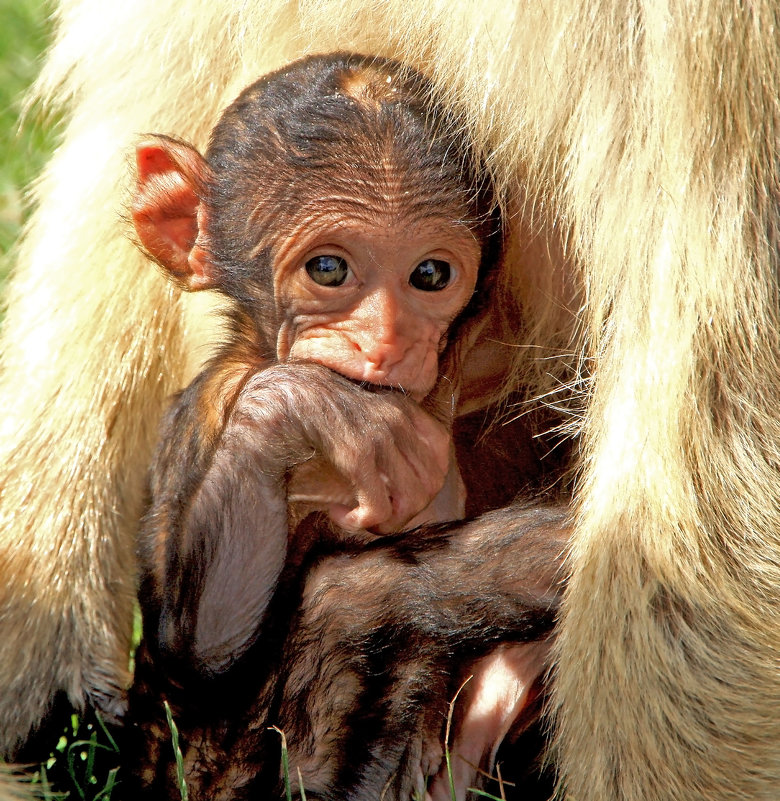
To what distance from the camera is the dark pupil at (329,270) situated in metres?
2.65

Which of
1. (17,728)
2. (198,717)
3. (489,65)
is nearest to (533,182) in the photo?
(489,65)

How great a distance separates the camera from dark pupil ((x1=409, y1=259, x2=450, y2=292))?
2676 mm

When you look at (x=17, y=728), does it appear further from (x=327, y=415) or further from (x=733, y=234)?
(x=733, y=234)

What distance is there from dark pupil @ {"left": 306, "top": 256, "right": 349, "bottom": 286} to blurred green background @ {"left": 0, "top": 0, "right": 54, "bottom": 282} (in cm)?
181

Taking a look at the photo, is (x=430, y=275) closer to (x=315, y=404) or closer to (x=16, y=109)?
(x=315, y=404)

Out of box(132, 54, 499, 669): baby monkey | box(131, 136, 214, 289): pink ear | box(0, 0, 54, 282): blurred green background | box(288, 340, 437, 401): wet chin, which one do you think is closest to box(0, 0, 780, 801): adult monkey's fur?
box(132, 54, 499, 669): baby monkey

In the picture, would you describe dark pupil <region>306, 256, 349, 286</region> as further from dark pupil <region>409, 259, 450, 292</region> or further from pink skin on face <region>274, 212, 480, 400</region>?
dark pupil <region>409, 259, 450, 292</region>

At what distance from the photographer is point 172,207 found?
283 cm

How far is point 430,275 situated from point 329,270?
0.21 m

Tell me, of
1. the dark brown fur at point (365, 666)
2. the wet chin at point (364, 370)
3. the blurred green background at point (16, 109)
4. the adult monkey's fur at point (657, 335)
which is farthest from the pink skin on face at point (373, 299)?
the blurred green background at point (16, 109)

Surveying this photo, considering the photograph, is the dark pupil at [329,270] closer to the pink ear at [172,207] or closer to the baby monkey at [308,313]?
the baby monkey at [308,313]

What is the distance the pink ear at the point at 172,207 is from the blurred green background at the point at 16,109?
144 centimetres

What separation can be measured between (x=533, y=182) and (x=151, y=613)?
110 centimetres

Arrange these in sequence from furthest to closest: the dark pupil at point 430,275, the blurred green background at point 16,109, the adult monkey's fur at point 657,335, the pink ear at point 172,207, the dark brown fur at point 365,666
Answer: the blurred green background at point 16,109
the pink ear at point 172,207
the dark pupil at point 430,275
the dark brown fur at point 365,666
the adult monkey's fur at point 657,335
